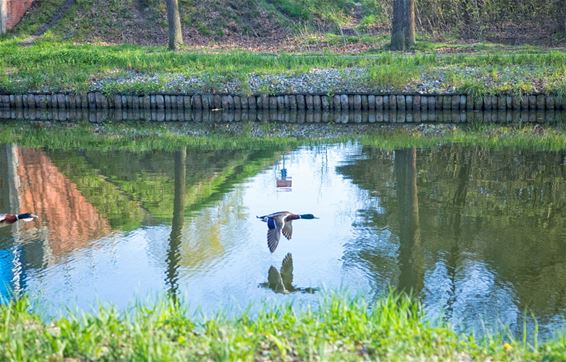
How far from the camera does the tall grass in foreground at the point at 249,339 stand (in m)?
5.09

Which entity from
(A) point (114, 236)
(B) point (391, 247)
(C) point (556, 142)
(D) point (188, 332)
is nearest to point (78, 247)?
(A) point (114, 236)

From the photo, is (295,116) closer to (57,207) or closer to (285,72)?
(285,72)

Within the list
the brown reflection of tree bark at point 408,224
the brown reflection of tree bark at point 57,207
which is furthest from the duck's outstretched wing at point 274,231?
the brown reflection of tree bark at point 57,207

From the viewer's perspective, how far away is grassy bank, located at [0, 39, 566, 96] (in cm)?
2080

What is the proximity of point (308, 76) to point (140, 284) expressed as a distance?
1394 centimetres

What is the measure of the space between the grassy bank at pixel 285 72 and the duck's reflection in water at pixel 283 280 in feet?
41.4

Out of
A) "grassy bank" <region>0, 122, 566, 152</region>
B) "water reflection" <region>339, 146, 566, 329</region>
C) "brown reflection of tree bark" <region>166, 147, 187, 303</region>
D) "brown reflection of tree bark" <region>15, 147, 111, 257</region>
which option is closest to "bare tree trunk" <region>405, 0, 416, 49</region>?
"grassy bank" <region>0, 122, 566, 152</region>

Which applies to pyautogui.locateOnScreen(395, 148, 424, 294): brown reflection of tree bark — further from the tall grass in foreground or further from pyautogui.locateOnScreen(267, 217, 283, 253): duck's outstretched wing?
the tall grass in foreground

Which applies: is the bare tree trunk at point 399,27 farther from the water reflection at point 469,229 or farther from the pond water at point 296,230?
the water reflection at point 469,229

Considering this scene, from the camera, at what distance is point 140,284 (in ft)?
26.9

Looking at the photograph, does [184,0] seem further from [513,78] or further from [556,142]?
[556,142]

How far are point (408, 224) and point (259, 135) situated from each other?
7.76 meters

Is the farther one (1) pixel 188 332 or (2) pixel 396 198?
(2) pixel 396 198

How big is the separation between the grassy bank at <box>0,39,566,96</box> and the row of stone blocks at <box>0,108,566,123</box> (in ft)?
1.91
